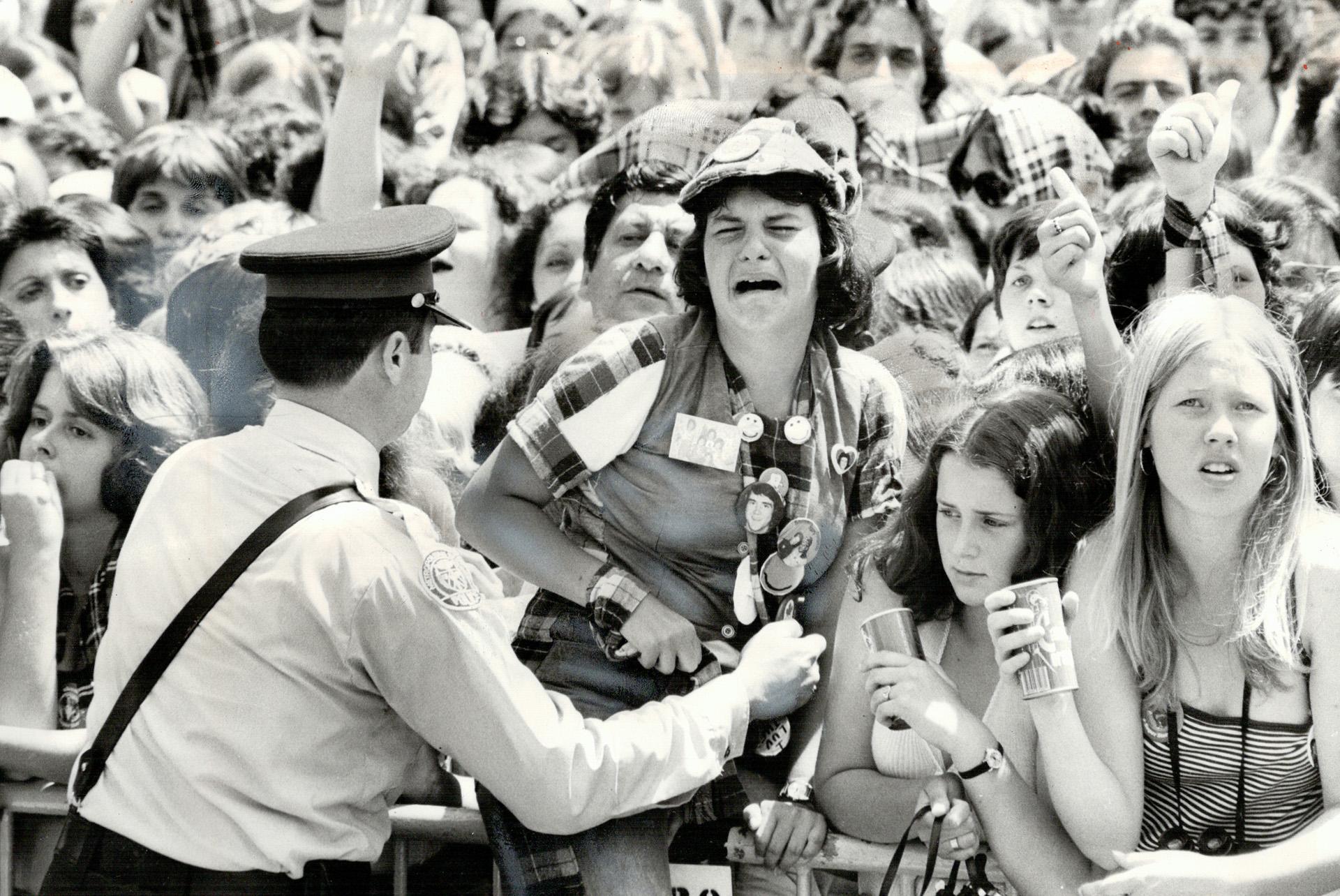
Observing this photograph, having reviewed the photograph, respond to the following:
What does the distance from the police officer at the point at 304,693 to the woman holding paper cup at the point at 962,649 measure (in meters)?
0.36

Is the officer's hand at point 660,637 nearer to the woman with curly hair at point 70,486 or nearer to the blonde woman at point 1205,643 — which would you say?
the blonde woman at point 1205,643

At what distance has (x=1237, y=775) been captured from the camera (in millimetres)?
2203

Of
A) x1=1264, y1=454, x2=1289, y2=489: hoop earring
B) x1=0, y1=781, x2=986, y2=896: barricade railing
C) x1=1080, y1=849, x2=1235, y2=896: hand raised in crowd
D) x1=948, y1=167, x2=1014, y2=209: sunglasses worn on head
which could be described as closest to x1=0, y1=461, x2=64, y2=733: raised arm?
x1=0, y1=781, x2=986, y2=896: barricade railing

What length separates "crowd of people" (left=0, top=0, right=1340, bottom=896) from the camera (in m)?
2.16

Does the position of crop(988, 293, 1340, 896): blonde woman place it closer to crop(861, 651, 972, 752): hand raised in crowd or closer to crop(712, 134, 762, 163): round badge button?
crop(861, 651, 972, 752): hand raised in crowd

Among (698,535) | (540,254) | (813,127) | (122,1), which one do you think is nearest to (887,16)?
(813,127)

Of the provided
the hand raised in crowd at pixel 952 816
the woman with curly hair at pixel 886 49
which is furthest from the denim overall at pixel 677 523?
the woman with curly hair at pixel 886 49

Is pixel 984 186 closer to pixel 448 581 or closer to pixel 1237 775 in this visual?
pixel 1237 775

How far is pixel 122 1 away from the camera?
3.44 metres

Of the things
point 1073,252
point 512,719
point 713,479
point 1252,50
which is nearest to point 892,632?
point 713,479

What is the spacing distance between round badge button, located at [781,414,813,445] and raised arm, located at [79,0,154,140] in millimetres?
1895

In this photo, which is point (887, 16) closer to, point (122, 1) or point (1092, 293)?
point (1092, 293)

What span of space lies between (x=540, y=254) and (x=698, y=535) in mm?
1259

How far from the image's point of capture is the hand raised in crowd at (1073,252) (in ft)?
8.16
